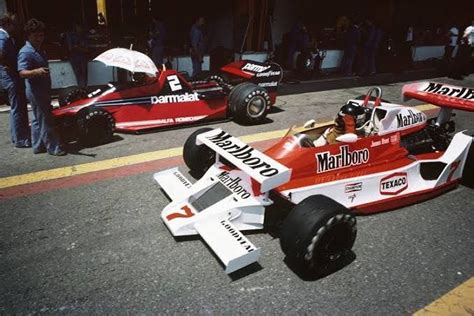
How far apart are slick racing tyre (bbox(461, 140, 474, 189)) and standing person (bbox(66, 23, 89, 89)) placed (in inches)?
349

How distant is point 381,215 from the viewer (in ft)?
15.6

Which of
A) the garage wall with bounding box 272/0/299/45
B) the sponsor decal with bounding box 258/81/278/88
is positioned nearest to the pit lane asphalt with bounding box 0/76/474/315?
the sponsor decal with bounding box 258/81/278/88

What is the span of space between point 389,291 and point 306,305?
833mm

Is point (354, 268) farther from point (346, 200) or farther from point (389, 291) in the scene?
point (346, 200)

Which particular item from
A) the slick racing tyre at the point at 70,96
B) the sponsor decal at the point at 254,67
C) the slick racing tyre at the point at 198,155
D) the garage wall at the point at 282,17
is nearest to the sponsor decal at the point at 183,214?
the slick racing tyre at the point at 198,155

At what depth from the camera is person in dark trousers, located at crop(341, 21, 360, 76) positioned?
1343 cm

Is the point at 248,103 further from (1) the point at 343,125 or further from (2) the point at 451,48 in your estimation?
(2) the point at 451,48

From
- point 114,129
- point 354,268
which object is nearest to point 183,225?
point 354,268

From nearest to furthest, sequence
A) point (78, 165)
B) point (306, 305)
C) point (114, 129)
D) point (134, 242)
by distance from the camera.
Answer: point (306, 305) < point (134, 242) < point (78, 165) < point (114, 129)

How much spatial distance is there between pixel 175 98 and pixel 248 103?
58.9 inches

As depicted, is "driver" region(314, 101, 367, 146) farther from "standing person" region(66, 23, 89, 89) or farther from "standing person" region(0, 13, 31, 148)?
"standing person" region(66, 23, 89, 89)

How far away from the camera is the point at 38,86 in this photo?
5.67 m

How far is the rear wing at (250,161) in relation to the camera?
3.64 meters

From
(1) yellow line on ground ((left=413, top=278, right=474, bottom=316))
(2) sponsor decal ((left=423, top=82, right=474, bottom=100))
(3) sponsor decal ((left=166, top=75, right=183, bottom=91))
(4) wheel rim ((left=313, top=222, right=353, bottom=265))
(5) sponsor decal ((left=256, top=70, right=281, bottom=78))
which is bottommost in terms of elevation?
(1) yellow line on ground ((left=413, top=278, right=474, bottom=316))
